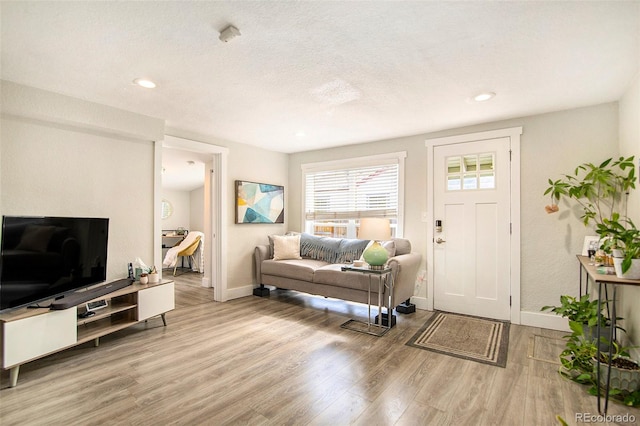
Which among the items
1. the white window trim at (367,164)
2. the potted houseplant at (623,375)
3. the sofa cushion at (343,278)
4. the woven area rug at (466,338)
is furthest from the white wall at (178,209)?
the potted houseplant at (623,375)

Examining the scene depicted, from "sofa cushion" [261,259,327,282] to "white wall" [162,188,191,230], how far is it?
15.5 ft

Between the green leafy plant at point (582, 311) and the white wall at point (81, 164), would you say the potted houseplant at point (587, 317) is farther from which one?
the white wall at point (81, 164)

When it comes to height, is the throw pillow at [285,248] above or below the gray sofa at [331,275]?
above

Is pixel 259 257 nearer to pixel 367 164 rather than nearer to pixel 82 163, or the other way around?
pixel 367 164

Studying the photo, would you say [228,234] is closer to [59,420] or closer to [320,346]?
[320,346]

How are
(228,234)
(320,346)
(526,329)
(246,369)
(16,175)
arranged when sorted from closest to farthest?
(246,369) < (16,175) < (320,346) < (526,329) < (228,234)

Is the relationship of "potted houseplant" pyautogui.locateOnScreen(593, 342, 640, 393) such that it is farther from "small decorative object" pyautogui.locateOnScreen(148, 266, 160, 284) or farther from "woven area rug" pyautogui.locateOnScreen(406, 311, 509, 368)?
"small decorative object" pyautogui.locateOnScreen(148, 266, 160, 284)

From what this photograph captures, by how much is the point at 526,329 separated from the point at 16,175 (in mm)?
5186

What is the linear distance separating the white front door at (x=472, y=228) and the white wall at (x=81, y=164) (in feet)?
11.8

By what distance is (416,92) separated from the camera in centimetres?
285

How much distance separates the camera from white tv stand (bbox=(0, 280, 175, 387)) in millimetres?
2178

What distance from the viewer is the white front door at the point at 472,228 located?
143 inches

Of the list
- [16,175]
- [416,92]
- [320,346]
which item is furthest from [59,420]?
[416,92]

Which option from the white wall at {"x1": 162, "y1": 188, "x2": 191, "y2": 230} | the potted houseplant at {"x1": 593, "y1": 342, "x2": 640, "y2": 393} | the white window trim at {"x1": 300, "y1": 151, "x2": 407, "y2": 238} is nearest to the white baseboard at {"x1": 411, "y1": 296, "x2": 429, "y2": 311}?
the white window trim at {"x1": 300, "y1": 151, "x2": 407, "y2": 238}
